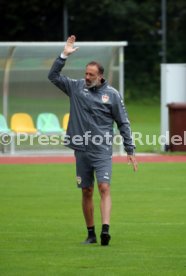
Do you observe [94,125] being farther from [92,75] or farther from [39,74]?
[39,74]

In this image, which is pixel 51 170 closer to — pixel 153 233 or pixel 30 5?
pixel 153 233

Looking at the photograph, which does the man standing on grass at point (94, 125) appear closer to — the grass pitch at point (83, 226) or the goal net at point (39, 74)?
the grass pitch at point (83, 226)

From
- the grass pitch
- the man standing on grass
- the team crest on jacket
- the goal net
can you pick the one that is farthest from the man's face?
the goal net

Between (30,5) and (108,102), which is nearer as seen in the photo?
(108,102)

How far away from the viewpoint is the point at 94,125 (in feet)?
40.9

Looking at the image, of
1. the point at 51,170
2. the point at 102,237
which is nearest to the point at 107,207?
the point at 102,237

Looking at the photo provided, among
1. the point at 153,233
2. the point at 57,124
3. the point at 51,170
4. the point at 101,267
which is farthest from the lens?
the point at 57,124

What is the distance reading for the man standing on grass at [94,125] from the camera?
1241 cm

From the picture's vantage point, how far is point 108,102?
1243cm

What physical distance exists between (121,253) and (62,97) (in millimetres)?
17057

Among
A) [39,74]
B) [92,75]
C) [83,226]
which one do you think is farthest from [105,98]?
[39,74]

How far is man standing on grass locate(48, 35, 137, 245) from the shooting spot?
12.4 m

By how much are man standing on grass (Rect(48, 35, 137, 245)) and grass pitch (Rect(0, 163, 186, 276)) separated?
670 millimetres

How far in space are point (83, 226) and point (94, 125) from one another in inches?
85.8
